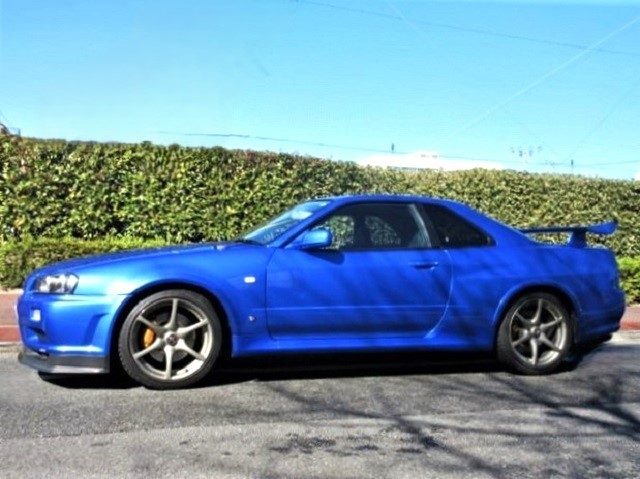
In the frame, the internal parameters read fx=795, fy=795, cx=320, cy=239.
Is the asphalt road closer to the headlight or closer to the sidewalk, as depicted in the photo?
the headlight

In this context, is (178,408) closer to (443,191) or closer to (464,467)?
(464,467)

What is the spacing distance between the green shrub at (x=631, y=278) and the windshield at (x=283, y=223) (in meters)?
7.20

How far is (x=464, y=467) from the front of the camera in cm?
397

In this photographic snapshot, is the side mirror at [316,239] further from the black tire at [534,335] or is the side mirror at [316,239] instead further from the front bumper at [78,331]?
the black tire at [534,335]

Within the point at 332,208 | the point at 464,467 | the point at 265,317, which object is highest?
the point at 332,208

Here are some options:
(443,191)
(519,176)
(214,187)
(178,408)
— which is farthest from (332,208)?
(519,176)

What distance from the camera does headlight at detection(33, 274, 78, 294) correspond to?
5273 millimetres

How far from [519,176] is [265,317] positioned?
960 cm

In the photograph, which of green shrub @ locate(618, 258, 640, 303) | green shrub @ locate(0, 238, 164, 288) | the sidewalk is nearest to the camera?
the sidewalk

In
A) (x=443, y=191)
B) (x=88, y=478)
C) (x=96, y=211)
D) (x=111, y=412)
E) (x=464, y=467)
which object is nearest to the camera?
(x=88, y=478)

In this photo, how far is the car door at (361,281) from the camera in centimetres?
561

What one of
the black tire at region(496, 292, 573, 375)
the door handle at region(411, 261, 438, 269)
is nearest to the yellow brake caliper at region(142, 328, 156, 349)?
the door handle at region(411, 261, 438, 269)

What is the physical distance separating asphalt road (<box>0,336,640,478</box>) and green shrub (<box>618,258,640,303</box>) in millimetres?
6109

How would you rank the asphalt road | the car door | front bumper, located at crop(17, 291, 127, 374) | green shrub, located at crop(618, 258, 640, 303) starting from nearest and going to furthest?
1. the asphalt road
2. front bumper, located at crop(17, 291, 127, 374)
3. the car door
4. green shrub, located at crop(618, 258, 640, 303)
